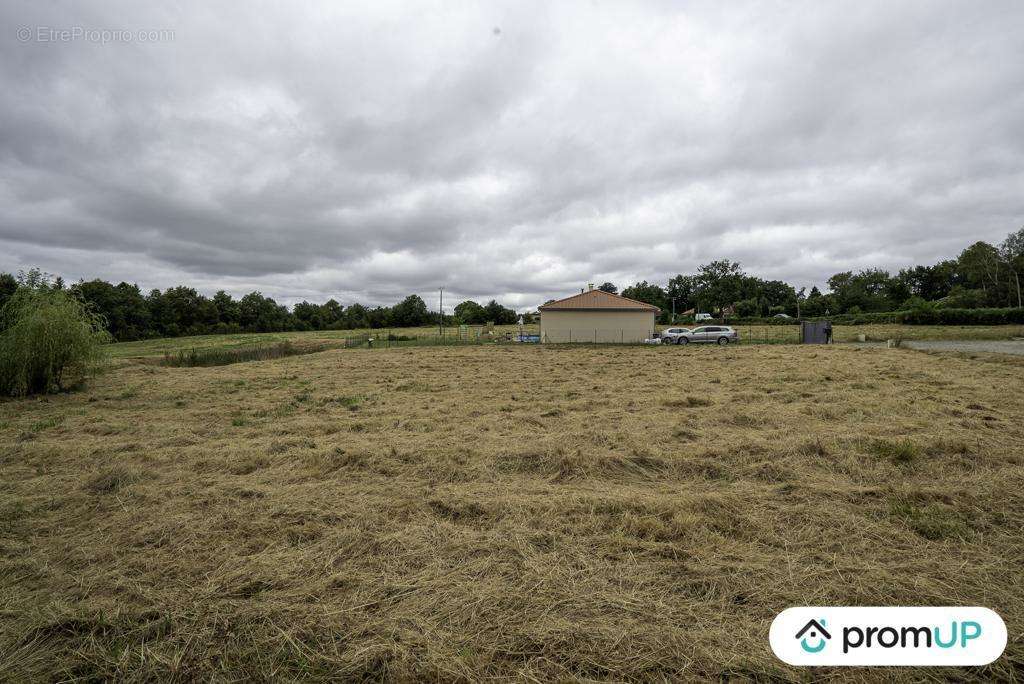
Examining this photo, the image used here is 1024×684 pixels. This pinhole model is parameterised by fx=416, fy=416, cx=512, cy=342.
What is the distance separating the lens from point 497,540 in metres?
3.44

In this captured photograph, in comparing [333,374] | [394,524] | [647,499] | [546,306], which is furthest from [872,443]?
[546,306]

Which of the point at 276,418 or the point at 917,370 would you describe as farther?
the point at 917,370

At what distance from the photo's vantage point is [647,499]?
4137 millimetres

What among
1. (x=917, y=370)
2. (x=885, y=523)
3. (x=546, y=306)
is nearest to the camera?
(x=885, y=523)

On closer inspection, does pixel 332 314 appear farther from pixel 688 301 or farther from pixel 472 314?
pixel 688 301

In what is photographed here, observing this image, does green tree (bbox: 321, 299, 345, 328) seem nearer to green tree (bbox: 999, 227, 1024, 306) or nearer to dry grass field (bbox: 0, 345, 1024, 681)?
dry grass field (bbox: 0, 345, 1024, 681)

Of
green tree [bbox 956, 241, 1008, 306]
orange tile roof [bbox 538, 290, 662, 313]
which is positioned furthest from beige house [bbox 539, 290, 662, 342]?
green tree [bbox 956, 241, 1008, 306]

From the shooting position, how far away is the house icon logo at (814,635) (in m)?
2.33

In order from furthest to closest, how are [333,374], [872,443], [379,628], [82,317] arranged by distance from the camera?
1. [333,374]
2. [82,317]
3. [872,443]
4. [379,628]

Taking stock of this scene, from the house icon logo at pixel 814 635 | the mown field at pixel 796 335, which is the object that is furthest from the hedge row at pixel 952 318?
the house icon logo at pixel 814 635

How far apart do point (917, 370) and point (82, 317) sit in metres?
26.6

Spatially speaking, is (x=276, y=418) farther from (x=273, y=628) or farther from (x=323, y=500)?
(x=273, y=628)

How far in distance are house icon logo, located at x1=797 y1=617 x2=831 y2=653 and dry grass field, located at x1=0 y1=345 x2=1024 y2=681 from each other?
0.20 m

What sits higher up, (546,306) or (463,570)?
(546,306)
